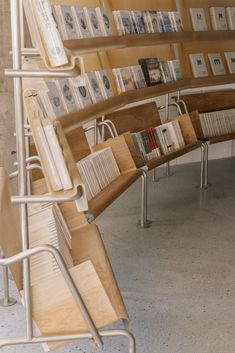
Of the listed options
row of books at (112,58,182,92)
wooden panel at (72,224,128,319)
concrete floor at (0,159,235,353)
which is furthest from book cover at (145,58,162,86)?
wooden panel at (72,224,128,319)

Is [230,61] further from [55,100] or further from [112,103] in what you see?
[55,100]

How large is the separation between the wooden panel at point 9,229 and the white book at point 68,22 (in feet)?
4.85

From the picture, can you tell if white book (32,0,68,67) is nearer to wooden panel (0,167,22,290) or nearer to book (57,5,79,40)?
wooden panel (0,167,22,290)

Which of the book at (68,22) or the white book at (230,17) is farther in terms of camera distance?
the white book at (230,17)

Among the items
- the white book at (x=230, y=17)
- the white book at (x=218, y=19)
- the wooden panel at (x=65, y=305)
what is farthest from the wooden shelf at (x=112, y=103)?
the wooden panel at (x=65, y=305)

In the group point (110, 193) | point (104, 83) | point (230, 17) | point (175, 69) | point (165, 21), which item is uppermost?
point (165, 21)

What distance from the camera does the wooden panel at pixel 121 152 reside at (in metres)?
4.36

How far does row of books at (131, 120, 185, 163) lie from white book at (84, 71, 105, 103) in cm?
70

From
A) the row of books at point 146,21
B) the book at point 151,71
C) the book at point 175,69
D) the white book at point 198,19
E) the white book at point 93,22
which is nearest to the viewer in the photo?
the white book at point 93,22

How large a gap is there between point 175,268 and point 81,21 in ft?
5.56

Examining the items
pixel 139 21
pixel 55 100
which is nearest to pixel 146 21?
pixel 139 21

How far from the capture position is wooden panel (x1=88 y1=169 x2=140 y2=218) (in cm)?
364

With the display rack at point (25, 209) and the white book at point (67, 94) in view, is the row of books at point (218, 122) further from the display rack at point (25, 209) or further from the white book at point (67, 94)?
the display rack at point (25, 209)

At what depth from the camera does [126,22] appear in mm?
4855
